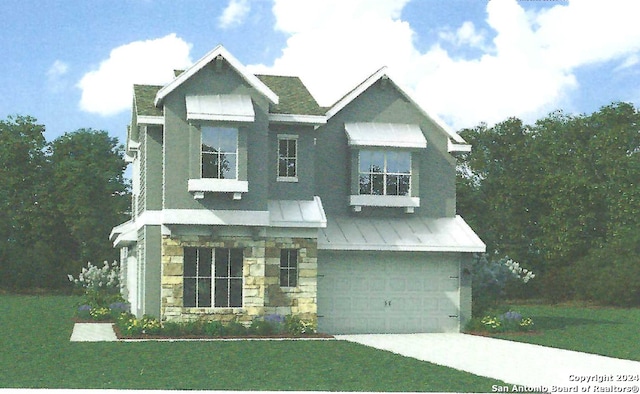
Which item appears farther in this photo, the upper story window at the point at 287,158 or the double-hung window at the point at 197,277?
the upper story window at the point at 287,158

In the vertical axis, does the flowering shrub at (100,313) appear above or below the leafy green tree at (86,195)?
below

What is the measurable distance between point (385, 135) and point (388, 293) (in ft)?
15.8

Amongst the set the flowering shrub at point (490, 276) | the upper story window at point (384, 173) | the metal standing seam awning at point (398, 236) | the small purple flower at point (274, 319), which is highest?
the upper story window at point (384, 173)

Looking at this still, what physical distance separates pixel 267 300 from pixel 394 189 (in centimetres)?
585

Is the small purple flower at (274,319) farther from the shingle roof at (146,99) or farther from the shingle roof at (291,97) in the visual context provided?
the shingle roof at (146,99)

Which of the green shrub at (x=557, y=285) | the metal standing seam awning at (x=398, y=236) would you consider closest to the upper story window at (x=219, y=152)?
the metal standing seam awning at (x=398, y=236)

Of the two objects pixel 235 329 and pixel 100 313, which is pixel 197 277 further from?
pixel 100 313

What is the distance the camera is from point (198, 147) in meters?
24.7

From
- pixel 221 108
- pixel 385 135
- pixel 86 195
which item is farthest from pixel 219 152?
pixel 86 195

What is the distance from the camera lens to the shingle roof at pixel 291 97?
26.9 meters

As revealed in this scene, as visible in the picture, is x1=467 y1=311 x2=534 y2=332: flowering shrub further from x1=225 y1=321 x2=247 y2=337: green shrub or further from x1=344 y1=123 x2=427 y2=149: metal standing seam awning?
x1=225 y1=321 x2=247 y2=337: green shrub

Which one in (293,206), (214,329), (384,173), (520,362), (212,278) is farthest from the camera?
(384,173)

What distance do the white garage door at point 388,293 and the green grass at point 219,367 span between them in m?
3.97

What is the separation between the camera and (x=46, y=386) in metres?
14.7
